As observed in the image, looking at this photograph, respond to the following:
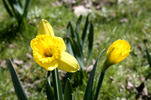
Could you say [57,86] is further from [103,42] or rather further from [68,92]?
[103,42]

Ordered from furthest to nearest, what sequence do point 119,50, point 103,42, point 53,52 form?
point 103,42 → point 53,52 → point 119,50

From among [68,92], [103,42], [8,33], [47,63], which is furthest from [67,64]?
[8,33]

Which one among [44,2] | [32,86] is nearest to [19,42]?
[32,86]

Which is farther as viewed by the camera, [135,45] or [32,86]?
[135,45]

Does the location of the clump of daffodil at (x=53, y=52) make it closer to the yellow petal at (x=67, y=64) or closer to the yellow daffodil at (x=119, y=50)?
the yellow petal at (x=67, y=64)

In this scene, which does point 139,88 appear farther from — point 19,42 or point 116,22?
point 19,42

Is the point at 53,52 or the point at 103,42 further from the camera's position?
the point at 103,42

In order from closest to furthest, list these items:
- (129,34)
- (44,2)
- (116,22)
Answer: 1. (129,34)
2. (116,22)
3. (44,2)

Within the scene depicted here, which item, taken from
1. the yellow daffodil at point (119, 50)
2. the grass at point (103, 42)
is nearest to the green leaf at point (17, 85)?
the yellow daffodil at point (119, 50)

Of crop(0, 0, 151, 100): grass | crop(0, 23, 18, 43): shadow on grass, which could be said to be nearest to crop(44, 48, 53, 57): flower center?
crop(0, 0, 151, 100): grass
